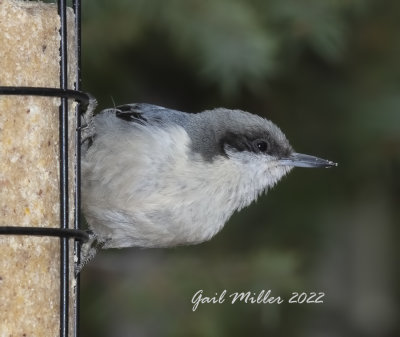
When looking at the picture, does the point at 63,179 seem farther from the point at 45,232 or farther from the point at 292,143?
the point at 292,143

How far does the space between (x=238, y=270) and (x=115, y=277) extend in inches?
30.3

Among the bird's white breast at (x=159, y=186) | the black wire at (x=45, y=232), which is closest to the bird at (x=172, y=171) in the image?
the bird's white breast at (x=159, y=186)

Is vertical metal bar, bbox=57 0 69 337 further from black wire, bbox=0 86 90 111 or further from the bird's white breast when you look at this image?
the bird's white breast

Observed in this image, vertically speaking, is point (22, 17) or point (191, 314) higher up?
point (22, 17)

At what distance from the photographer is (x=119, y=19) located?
5695 millimetres

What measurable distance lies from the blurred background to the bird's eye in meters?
0.78

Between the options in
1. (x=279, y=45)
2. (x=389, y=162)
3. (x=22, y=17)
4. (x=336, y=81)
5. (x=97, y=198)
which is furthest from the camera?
(x=336, y=81)

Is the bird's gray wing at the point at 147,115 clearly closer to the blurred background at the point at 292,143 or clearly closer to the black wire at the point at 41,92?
the blurred background at the point at 292,143

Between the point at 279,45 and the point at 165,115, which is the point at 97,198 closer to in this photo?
the point at 165,115

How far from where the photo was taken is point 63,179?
349 cm

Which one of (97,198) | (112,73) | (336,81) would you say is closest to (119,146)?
(97,198)

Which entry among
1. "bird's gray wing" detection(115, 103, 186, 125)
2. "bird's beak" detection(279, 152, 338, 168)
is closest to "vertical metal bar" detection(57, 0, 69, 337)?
"bird's gray wing" detection(115, 103, 186, 125)

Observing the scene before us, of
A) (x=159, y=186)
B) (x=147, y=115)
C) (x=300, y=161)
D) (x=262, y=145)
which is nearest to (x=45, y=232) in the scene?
(x=159, y=186)

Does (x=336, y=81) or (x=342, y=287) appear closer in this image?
(x=336, y=81)
